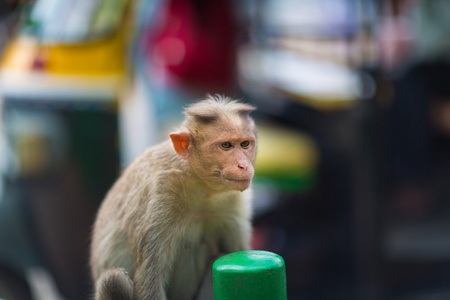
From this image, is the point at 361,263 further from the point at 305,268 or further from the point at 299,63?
the point at 299,63

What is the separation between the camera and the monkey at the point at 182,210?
1674 millimetres

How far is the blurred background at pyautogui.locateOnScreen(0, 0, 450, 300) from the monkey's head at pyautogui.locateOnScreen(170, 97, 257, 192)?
0.96 m

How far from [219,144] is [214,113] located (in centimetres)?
9

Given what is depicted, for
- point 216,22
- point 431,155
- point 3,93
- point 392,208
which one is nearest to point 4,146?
point 3,93

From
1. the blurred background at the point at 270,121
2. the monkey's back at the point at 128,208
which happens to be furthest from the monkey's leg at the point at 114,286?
the blurred background at the point at 270,121

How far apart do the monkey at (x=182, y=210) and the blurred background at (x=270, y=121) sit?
822 millimetres

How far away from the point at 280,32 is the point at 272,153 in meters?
1.22

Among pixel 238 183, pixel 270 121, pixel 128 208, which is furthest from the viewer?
pixel 270 121

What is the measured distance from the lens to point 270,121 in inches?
195

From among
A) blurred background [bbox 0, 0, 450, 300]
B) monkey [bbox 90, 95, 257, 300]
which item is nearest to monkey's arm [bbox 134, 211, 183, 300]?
monkey [bbox 90, 95, 257, 300]

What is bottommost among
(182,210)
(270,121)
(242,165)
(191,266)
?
(191,266)

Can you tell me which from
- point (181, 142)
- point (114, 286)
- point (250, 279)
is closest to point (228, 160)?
point (181, 142)

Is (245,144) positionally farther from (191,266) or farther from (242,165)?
(191,266)

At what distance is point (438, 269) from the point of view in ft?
16.9
